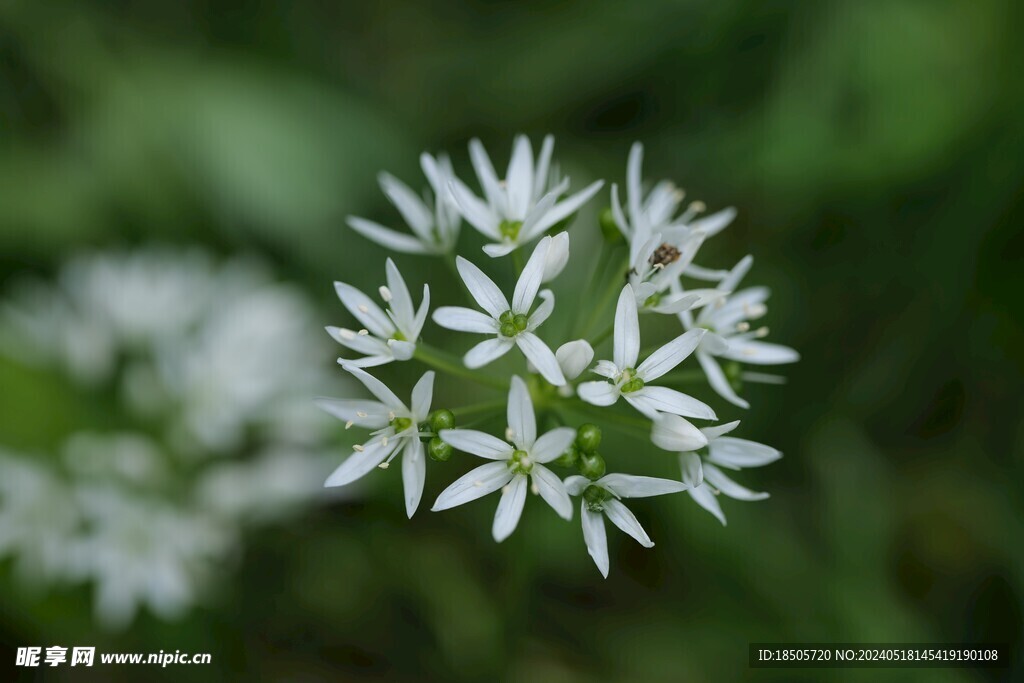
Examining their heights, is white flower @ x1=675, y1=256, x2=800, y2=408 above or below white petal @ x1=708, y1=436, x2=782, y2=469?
above

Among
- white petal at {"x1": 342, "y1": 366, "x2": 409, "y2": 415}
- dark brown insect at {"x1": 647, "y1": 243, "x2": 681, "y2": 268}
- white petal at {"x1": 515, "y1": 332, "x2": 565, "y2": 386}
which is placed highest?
dark brown insect at {"x1": 647, "y1": 243, "x2": 681, "y2": 268}

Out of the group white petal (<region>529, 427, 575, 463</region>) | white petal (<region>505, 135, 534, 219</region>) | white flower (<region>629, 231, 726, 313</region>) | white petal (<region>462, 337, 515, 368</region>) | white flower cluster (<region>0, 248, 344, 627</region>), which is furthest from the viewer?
white flower cluster (<region>0, 248, 344, 627</region>)

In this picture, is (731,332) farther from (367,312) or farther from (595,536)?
(367,312)

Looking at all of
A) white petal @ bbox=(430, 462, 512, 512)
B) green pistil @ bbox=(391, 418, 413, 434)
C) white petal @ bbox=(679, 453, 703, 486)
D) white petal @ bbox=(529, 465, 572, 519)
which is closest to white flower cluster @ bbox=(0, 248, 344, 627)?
green pistil @ bbox=(391, 418, 413, 434)

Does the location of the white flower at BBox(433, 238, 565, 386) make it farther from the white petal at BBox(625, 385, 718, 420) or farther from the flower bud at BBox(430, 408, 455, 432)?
the white petal at BBox(625, 385, 718, 420)

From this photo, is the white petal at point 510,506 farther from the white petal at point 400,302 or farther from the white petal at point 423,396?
the white petal at point 400,302

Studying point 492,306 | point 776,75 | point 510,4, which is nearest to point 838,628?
point 492,306

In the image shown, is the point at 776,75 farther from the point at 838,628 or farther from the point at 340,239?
the point at 838,628

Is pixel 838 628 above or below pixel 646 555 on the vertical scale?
below
